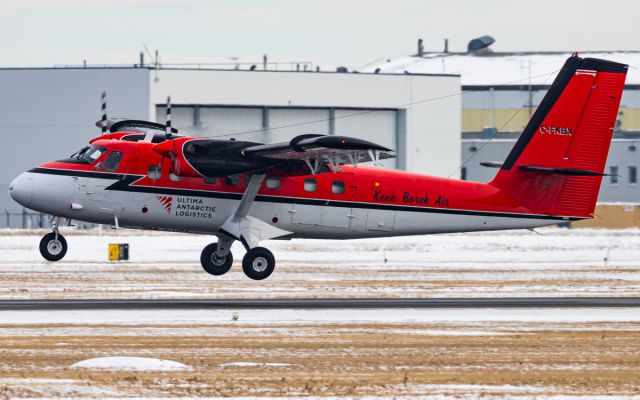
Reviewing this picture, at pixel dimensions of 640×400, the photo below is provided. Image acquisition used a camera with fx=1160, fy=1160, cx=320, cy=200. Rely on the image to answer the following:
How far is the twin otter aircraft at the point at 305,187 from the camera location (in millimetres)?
32688

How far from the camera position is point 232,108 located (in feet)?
262

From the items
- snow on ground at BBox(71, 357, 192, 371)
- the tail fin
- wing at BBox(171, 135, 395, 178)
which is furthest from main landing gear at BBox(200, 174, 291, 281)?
snow on ground at BBox(71, 357, 192, 371)

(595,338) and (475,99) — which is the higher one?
(475,99)

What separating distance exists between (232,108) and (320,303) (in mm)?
48613

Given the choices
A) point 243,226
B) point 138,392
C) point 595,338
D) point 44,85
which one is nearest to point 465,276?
point 243,226

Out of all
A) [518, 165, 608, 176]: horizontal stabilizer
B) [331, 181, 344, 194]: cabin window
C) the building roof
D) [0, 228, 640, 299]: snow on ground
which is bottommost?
[0, 228, 640, 299]: snow on ground

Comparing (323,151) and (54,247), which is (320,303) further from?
(54,247)

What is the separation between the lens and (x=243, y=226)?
33719 millimetres

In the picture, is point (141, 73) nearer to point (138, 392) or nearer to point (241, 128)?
point (241, 128)

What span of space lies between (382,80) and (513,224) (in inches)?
1921

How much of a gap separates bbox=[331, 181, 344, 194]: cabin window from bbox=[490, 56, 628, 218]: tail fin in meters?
5.07

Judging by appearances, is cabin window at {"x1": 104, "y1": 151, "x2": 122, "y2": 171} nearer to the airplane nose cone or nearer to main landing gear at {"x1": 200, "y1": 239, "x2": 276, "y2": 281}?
the airplane nose cone

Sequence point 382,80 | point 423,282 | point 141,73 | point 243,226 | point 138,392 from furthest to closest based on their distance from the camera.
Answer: point 382,80
point 141,73
point 423,282
point 243,226
point 138,392

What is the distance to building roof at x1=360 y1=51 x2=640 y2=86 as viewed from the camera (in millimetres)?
105188
